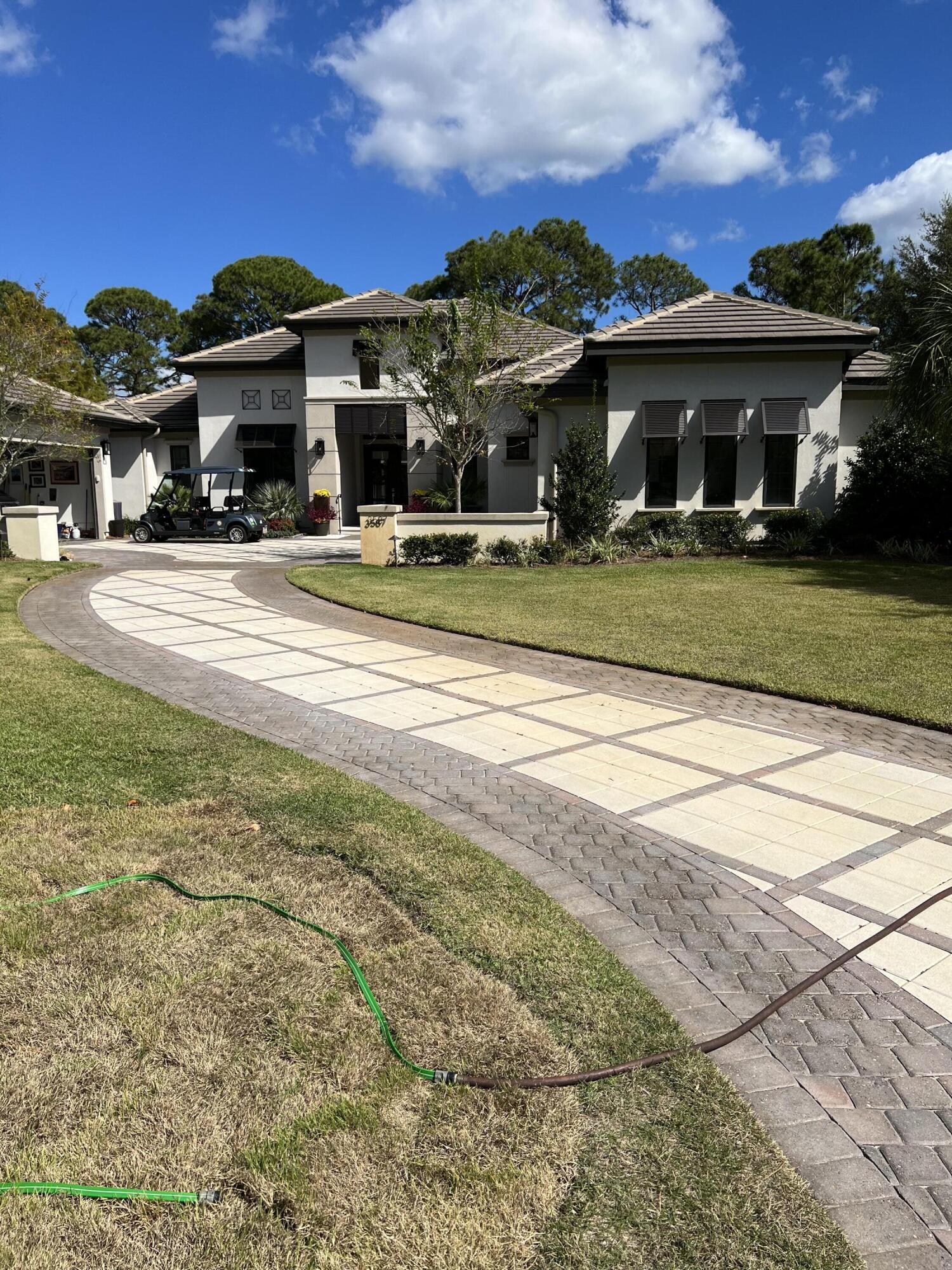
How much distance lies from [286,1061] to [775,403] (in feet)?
65.6

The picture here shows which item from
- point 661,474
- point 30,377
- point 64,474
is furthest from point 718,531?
point 64,474

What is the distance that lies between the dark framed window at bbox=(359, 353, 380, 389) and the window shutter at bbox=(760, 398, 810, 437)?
12024 millimetres

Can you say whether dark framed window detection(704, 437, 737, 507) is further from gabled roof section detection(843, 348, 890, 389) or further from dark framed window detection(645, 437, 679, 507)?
gabled roof section detection(843, 348, 890, 389)

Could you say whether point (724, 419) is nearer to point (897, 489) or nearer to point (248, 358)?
point (897, 489)

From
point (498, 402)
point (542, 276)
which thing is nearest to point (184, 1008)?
point (498, 402)

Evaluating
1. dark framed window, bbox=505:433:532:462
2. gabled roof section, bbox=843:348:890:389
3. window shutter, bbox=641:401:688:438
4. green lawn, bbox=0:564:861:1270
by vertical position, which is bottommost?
green lawn, bbox=0:564:861:1270

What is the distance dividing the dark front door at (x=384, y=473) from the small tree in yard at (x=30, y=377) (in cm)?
1101

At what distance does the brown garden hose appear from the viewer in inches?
102

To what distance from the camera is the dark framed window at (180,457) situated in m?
30.1

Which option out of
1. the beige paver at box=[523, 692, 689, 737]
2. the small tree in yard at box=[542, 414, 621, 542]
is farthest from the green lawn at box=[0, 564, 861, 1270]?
the small tree in yard at box=[542, 414, 621, 542]

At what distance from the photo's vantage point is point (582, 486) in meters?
17.5

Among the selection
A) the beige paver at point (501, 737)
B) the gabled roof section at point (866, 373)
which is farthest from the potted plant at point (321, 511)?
the beige paver at point (501, 737)

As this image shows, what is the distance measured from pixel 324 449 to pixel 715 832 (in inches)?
964

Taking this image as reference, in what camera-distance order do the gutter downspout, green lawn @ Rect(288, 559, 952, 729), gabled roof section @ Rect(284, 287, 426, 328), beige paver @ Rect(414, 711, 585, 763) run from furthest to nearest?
1. gabled roof section @ Rect(284, 287, 426, 328)
2. the gutter downspout
3. green lawn @ Rect(288, 559, 952, 729)
4. beige paver @ Rect(414, 711, 585, 763)
